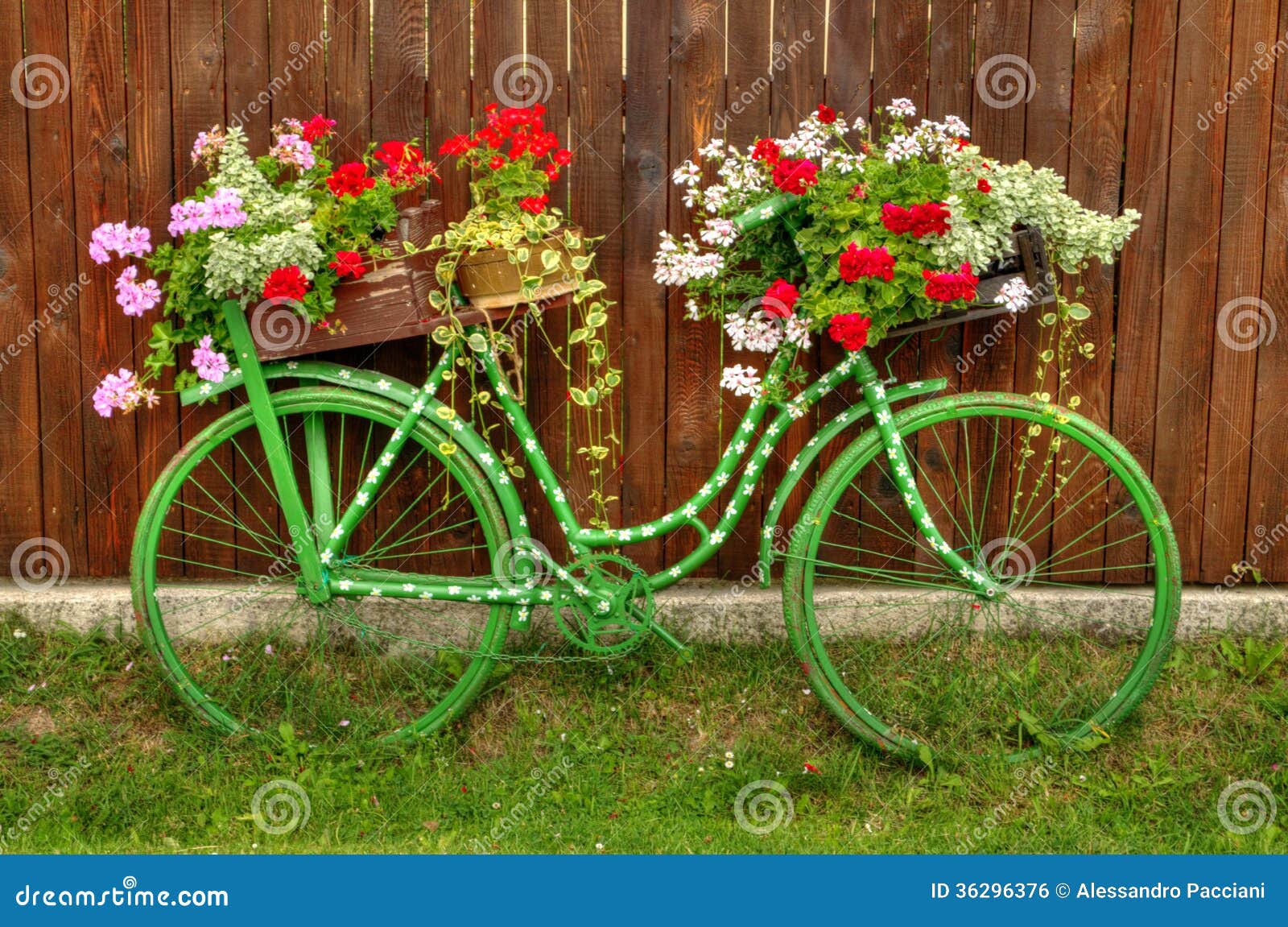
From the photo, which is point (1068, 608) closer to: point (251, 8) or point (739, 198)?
point (739, 198)

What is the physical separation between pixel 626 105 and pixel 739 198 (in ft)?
1.76

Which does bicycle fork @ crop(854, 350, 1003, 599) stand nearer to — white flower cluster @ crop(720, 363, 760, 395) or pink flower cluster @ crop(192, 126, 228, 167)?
white flower cluster @ crop(720, 363, 760, 395)

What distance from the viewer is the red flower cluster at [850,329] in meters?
3.39

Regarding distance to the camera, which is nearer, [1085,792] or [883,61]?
[1085,792]

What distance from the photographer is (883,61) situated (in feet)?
12.9

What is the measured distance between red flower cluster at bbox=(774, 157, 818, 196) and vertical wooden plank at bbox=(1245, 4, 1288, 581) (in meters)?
1.59

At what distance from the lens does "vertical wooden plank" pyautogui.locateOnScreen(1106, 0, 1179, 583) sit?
396cm

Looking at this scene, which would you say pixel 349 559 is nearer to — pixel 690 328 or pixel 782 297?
pixel 690 328

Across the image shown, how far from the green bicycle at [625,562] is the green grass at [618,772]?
11 centimetres

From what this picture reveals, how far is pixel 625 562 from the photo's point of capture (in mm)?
3744

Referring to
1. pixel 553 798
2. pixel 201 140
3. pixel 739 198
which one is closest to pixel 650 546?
pixel 553 798

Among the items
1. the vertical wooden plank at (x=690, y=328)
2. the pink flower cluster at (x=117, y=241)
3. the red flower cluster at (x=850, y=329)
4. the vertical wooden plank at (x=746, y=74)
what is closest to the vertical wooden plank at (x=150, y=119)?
the pink flower cluster at (x=117, y=241)

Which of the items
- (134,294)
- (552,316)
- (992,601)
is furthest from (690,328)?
(134,294)

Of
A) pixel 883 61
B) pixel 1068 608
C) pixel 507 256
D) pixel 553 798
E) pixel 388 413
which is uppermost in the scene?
pixel 883 61
